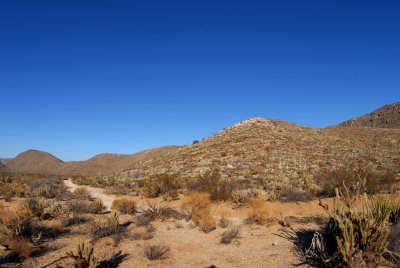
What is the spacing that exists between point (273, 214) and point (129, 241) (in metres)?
5.03

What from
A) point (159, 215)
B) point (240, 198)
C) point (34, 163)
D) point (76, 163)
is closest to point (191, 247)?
point (159, 215)

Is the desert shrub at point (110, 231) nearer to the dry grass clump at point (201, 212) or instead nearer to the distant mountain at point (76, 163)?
the dry grass clump at point (201, 212)

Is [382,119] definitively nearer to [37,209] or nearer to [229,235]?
[229,235]

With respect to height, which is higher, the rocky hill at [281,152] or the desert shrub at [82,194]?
the rocky hill at [281,152]

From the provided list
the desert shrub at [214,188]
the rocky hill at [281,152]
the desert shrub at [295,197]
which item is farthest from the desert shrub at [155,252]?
the rocky hill at [281,152]

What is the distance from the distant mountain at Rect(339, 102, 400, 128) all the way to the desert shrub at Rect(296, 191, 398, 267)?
2267 inches

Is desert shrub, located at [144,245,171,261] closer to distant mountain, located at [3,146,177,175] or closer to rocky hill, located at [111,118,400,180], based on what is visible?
rocky hill, located at [111,118,400,180]

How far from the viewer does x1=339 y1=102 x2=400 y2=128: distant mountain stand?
199 ft

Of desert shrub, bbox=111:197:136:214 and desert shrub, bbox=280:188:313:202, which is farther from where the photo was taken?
desert shrub, bbox=280:188:313:202

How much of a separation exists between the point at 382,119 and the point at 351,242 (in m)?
63.9

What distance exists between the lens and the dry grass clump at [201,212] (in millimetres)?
11195

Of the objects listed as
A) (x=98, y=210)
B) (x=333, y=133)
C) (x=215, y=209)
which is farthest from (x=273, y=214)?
(x=333, y=133)

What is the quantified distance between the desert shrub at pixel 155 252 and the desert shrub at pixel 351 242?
11.2 feet

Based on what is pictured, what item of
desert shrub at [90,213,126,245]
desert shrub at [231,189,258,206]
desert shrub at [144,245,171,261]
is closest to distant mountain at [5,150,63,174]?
desert shrub at [231,189,258,206]
